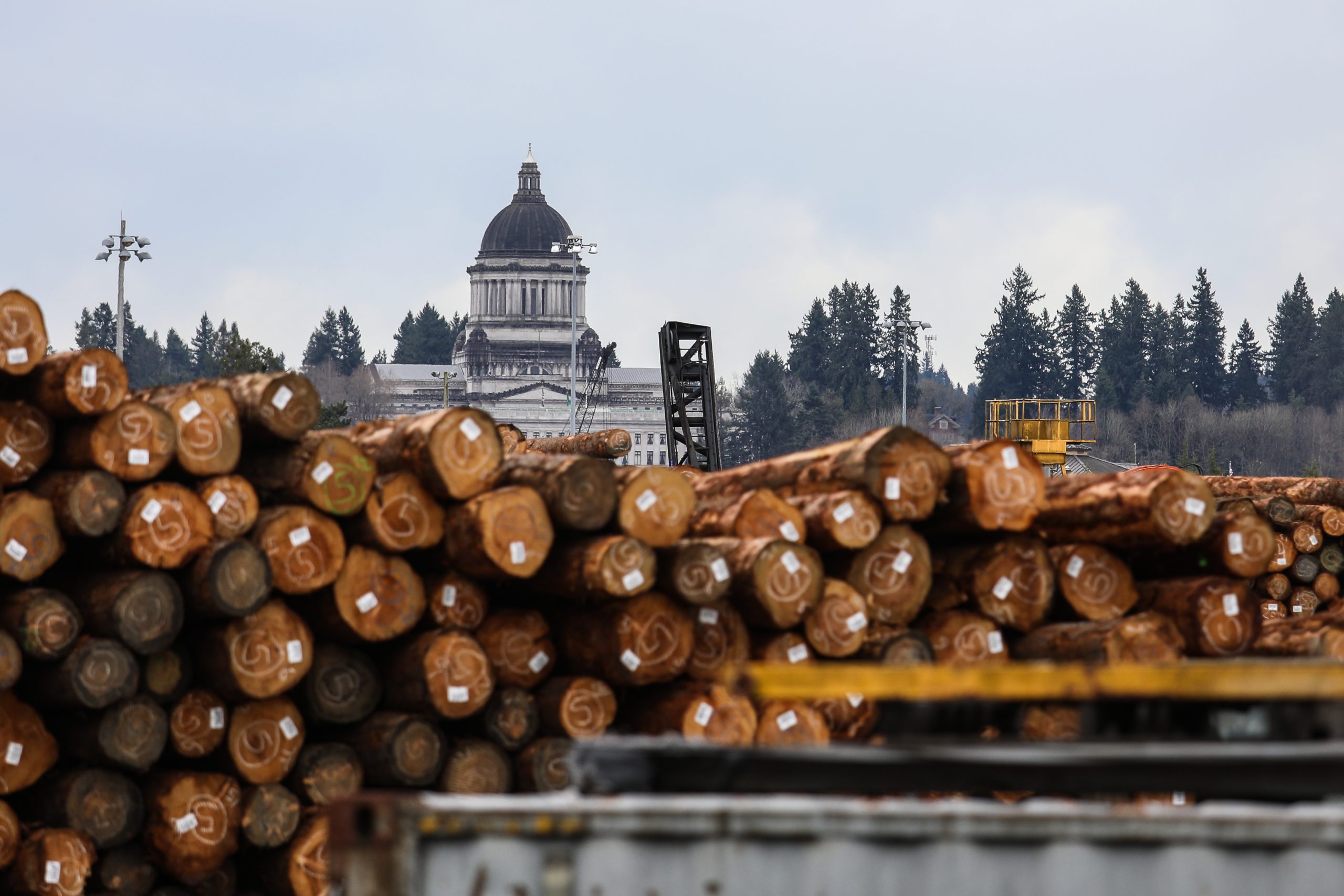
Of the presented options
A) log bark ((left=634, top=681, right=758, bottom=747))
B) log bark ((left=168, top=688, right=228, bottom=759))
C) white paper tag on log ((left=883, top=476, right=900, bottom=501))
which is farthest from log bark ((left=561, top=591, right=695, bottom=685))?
log bark ((left=168, top=688, right=228, bottom=759))

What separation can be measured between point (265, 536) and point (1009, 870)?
5.02 m

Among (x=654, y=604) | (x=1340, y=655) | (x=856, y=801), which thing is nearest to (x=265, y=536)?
(x=654, y=604)

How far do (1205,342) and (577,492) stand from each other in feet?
394

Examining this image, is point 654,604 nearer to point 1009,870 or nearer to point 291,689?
point 291,689

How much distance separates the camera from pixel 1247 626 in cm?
943

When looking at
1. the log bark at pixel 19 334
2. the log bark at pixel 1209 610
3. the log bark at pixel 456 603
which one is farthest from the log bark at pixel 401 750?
the log bark at pixel 1209 610

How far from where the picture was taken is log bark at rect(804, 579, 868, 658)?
351 inches

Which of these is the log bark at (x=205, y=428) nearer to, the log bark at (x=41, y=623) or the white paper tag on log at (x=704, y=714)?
the log bark at (x=41, y=623)

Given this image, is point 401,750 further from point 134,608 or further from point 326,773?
point 134,608

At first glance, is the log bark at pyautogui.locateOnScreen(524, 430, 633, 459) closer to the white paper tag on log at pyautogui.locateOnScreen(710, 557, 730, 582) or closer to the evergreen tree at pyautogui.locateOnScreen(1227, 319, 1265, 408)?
the white paper tag on log at pyautogui.locateOnScreen(710, 557, 730, 582)

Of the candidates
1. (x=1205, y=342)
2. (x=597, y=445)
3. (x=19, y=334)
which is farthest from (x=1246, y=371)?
(x=19, y=334)

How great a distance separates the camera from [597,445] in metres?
22.4

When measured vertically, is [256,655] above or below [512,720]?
above

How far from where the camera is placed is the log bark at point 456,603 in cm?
884
